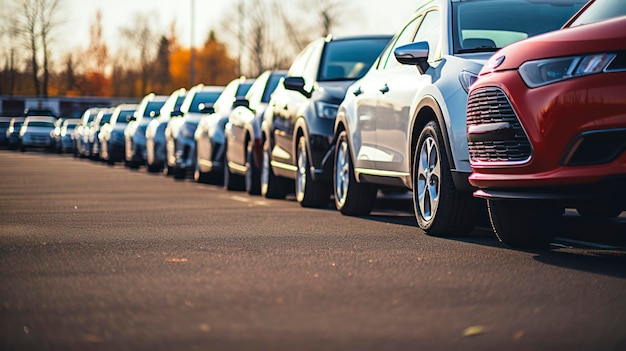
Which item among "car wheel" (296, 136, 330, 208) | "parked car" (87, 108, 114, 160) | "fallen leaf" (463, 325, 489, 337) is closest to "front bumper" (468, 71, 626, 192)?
"fallen leaf" (463, 325, 489, 337)

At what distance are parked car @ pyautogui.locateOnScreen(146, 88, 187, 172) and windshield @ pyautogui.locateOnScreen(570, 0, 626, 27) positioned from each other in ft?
55.6

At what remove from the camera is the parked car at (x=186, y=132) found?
→ 21.7 meters

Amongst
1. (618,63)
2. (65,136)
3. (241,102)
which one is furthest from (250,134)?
(65,136)

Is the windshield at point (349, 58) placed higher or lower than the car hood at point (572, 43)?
lower

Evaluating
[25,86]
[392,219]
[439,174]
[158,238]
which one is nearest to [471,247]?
[439,174]

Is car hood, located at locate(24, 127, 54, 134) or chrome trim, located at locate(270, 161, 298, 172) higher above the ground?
chrome trim, located at locate(270, 161, 298, 172)

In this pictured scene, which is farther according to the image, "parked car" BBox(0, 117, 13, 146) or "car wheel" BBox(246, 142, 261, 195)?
"parked car" BBox(0, 117, 13, 146)

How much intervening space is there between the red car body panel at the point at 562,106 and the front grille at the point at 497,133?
0.05 meters

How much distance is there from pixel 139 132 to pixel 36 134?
31159 mm

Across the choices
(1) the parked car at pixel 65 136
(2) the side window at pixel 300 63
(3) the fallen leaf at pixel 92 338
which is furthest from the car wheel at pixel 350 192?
(1) the parked car at pixel 65 136

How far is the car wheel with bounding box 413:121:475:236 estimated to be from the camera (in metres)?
8.88

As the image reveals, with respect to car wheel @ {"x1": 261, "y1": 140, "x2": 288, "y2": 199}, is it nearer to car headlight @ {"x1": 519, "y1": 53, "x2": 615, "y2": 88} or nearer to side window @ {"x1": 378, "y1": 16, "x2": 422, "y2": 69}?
side window @ {"x1": 378, "y1": 16, "x2": 422, "y2": 69}

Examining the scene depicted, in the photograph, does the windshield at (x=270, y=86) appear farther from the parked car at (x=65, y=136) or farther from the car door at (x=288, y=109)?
the parked car at (x=65, y=136)

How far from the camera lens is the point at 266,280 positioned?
6.45 metres
